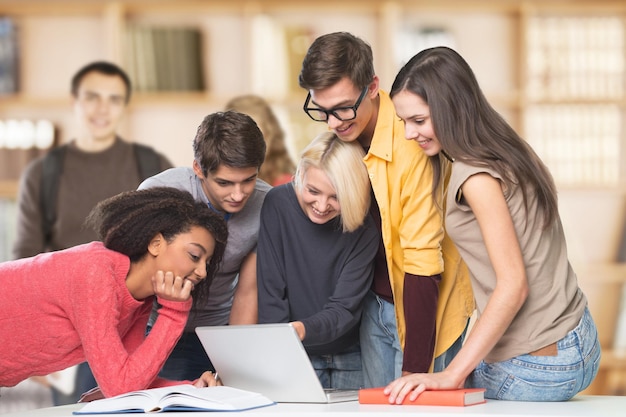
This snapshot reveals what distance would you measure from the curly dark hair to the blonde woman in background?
1090 millimetres

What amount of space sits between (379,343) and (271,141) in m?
1.13

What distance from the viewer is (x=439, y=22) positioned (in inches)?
195

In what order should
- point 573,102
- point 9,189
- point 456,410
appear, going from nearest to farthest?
point 456,410
point 9,189
point 573,102

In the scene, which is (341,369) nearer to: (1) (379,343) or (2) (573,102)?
(1) (379,343)

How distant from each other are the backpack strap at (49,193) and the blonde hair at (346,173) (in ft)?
5.24

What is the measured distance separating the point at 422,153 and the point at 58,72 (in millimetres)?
3217

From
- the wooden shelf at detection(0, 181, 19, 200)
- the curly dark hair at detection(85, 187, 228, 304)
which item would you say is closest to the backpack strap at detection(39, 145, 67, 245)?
the wooden shelf at detection(0, 181, 19, 200)

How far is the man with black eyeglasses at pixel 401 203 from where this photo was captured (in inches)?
88.0

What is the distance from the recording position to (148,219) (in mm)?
2164

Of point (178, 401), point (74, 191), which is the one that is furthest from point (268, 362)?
point (74, 191)

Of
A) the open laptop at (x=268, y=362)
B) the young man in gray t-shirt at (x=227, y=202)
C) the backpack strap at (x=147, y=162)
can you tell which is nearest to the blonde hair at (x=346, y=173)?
the young man in gray t-shirt at (x=227, y=202)

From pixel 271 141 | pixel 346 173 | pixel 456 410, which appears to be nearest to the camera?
pixel 456 410

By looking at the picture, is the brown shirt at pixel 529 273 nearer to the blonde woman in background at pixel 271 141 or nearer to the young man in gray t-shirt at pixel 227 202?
the young man in gray t-shirt at pixel 227 202

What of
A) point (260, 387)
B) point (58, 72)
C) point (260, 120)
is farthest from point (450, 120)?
point (58, 72)
